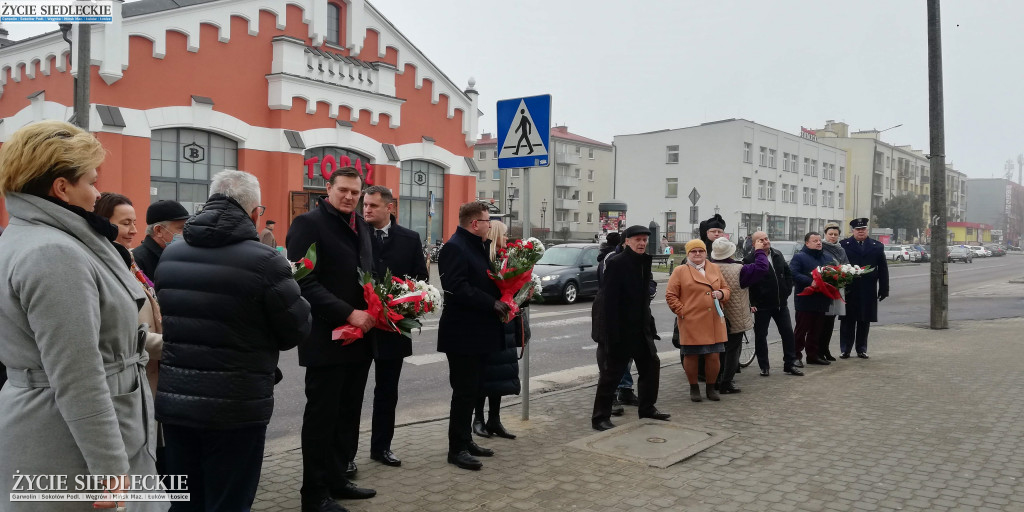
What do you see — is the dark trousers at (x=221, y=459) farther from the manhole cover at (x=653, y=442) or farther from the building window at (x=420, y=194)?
the building window at (x=420, y=194)

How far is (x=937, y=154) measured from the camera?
14352mm

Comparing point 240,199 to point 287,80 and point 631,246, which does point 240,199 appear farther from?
point 287,80

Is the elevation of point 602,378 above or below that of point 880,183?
below

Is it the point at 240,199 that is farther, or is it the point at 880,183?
the point at 880,183

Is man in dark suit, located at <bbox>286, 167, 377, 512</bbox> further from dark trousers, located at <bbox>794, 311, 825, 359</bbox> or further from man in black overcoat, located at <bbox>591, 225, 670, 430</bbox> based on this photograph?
dark trousers, located at <bbox>794, 311, 825, 359</bbox>

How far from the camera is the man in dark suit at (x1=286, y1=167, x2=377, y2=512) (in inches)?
169

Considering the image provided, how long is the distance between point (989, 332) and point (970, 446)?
9348mm

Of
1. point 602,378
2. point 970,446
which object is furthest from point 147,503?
point 970,446

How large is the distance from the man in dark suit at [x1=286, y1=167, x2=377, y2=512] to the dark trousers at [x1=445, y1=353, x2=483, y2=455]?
0.93 m

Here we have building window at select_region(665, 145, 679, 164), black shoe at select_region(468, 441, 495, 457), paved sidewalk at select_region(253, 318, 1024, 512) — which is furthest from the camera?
building window at select_region(665, 145, 679, 164)

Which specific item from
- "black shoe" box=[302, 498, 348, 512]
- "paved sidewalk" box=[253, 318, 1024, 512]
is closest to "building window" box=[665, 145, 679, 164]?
"paved sidewalk" box=[253, 318, 1024, 512]

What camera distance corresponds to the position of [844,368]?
31.7 ft

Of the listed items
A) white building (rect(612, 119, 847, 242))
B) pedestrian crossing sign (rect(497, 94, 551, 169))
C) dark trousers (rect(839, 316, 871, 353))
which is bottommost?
dark trousers (rect(839, 316, 871, 353))

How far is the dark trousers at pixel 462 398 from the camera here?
5406 mm
